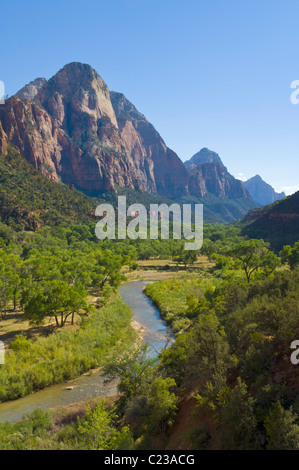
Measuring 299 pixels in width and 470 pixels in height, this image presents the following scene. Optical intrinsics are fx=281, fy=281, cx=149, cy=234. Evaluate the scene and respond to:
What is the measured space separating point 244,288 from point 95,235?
288ft

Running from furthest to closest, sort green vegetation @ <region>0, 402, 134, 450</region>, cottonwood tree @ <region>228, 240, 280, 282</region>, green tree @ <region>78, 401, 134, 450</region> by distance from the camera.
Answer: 1. cottonwood tree @ <region>228, 240, 280, 282</region>
2. green vegetation @ <region>0, 402, 134, 450</region>
3. green tree @ <region>78, 401, 134, 450</region>

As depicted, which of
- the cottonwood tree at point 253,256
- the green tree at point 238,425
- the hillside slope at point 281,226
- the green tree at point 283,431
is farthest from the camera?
the hillside slope at point 281,226

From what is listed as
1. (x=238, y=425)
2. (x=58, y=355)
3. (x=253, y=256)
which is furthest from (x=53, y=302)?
(x=253, y=256)

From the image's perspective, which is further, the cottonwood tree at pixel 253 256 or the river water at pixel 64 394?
the cottonwood tree at pixel 253 256

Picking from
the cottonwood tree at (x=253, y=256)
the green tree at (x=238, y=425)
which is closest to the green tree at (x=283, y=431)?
the green tree at (x=238, y=425)

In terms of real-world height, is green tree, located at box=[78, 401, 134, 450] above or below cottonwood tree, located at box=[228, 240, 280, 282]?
below

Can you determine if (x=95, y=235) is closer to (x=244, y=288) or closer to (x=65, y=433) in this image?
(x=244, y=288)

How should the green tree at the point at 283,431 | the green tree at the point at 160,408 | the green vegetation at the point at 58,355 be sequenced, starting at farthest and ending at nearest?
the green vegetation at the point at 58,355
the green tree at the point at 160,408
the green tree at the point at 283,431

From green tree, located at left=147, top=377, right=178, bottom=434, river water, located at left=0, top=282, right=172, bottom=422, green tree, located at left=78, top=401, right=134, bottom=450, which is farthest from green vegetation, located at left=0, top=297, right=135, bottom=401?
green tree, located at left=147, top=377, right=178, bottom=434

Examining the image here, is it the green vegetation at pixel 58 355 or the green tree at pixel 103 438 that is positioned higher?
the green tree at pixel 103 438

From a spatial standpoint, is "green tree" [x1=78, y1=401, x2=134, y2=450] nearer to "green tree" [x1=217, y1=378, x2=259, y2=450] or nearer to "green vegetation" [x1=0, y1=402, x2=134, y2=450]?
"green vegetation" [x1=0, y1=402, x2=134, y2=450]

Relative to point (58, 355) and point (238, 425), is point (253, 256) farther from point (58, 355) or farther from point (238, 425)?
point (238, 425)

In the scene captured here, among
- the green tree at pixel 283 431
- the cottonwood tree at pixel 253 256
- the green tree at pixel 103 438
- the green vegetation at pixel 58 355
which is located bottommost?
the green vegetation at pixel 58 355

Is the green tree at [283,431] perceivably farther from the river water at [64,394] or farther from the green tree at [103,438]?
the river water at [64,394]
